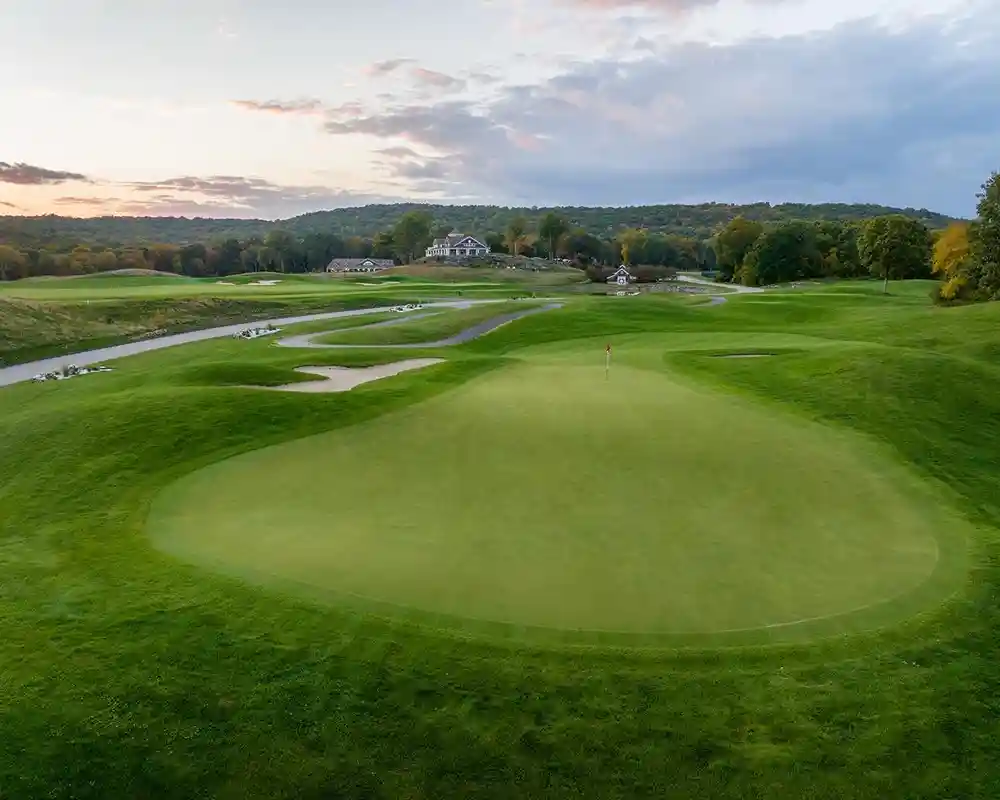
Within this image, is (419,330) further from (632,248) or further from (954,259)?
(632,248)

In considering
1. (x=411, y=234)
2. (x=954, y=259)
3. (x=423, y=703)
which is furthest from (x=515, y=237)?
(x=423, y=703)

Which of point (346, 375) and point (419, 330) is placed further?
point (419, 330)

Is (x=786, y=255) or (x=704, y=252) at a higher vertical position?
(x=704, y=252)

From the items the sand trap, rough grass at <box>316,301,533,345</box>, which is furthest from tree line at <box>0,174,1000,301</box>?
the sand trap

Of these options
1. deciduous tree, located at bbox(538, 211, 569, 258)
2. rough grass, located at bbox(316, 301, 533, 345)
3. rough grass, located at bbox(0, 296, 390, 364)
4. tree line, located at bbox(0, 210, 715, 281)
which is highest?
deciduous tree, located at bbox(538, 211, 569, 258)

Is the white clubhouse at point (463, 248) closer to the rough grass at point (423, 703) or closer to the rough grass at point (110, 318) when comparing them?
the rough grass at point (110, 318)

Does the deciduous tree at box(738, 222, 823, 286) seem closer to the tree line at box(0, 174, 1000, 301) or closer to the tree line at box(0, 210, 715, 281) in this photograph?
the tree line at box(0, 174, 1000, 301)

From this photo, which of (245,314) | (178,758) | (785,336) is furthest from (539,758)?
(245,314)
